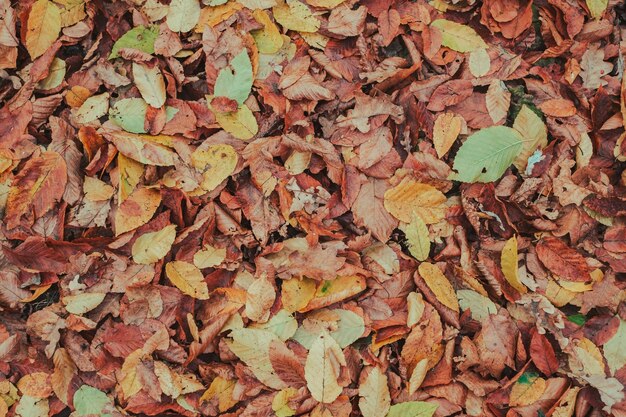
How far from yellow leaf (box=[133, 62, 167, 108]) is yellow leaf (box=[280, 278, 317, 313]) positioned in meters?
0.88

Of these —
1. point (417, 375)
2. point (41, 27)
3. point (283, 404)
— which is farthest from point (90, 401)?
point (41, 27)

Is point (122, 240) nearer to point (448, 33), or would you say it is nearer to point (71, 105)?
point (71, 105)

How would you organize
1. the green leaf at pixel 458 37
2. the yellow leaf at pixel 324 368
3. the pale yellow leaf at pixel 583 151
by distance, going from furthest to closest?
1. the green leaf at pixel 458 37
2. the pale yellow leaf at pixel 583 151
3. the yellow leaf at pixel 324 368

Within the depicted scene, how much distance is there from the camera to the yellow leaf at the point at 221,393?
2.07 m

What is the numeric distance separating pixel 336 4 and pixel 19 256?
161 cm

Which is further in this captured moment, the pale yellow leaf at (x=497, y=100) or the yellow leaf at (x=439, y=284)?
the pale yellow leaf at (x=497, y=100)

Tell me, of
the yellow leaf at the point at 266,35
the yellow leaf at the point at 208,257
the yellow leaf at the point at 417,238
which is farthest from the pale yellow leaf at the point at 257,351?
the yellow leaf at the point at 266,35

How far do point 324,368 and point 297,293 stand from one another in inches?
11.6

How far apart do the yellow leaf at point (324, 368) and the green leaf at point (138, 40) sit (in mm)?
1376

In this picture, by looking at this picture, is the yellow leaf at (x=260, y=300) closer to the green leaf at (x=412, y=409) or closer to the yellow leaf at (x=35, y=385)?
the green leaf at (x=412, y=409)

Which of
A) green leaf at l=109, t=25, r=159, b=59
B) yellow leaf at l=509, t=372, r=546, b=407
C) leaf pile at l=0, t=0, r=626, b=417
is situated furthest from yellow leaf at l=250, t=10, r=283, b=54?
yellow leaf at l=509, t=372, r=546, b=407

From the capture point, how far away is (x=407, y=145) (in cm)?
230

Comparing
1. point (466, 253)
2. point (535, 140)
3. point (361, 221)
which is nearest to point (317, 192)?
point (361, 221)

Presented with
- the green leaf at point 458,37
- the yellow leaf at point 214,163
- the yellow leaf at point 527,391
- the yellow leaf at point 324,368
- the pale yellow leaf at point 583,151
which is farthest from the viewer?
the green leaf at point 458,37
